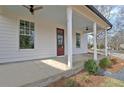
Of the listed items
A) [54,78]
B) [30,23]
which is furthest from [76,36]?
[54,78]

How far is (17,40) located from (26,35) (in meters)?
0.91

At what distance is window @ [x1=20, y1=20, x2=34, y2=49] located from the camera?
10984mm

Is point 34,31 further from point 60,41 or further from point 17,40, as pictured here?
point 60,41

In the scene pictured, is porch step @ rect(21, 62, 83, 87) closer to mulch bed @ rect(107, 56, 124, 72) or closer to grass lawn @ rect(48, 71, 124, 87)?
grass lawn @ rect(48, 71, 124, 87)

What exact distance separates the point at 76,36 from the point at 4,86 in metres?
15.1

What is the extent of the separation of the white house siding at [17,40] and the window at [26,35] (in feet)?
0.77

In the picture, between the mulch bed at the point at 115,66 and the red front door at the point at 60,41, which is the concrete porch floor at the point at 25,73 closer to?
the mulch bed at the point at 115,66

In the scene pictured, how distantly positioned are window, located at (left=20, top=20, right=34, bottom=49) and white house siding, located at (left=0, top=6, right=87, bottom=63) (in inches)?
9.2

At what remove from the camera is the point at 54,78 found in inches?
309

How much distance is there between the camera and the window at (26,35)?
11.0m

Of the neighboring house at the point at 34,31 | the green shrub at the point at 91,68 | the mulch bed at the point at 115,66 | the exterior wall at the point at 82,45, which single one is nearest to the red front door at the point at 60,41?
the neighboring house at the point at 34,31

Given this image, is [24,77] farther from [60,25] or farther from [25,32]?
[60,25]

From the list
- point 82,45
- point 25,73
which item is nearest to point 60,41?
point 82,45
